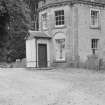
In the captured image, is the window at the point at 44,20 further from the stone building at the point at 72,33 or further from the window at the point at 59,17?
the window at the point at 59,17

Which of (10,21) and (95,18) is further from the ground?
(95,18)

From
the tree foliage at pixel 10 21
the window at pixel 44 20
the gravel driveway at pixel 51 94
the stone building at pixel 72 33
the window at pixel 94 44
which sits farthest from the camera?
the window at pixel 44 20

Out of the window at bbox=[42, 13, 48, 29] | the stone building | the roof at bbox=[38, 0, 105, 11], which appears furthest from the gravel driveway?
the window at bbox=[42, 13, 48, 29]

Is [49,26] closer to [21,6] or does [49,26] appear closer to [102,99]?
[102,99]

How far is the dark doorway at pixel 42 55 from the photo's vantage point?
977 inches

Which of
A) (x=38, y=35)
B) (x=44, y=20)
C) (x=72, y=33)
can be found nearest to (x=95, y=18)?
(x=72, y=33)

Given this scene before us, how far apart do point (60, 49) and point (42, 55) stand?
207 cm

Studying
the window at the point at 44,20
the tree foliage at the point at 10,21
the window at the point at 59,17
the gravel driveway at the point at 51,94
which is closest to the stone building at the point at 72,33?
the window at the point at 59,17

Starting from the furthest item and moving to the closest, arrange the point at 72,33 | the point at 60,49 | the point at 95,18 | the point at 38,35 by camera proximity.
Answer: the point at 95,18
the point at 60,49
the point at 38,35
the point at 72,33

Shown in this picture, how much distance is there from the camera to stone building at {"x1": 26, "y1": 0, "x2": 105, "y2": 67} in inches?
938

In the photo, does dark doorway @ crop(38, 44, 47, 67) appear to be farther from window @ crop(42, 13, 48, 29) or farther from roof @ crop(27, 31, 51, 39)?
window @ crop(42, 13, 48, 29)

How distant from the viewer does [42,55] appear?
25031mm

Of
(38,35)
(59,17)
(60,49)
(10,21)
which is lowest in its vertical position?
(60,49)

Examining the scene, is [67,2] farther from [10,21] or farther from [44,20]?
[10,21]
